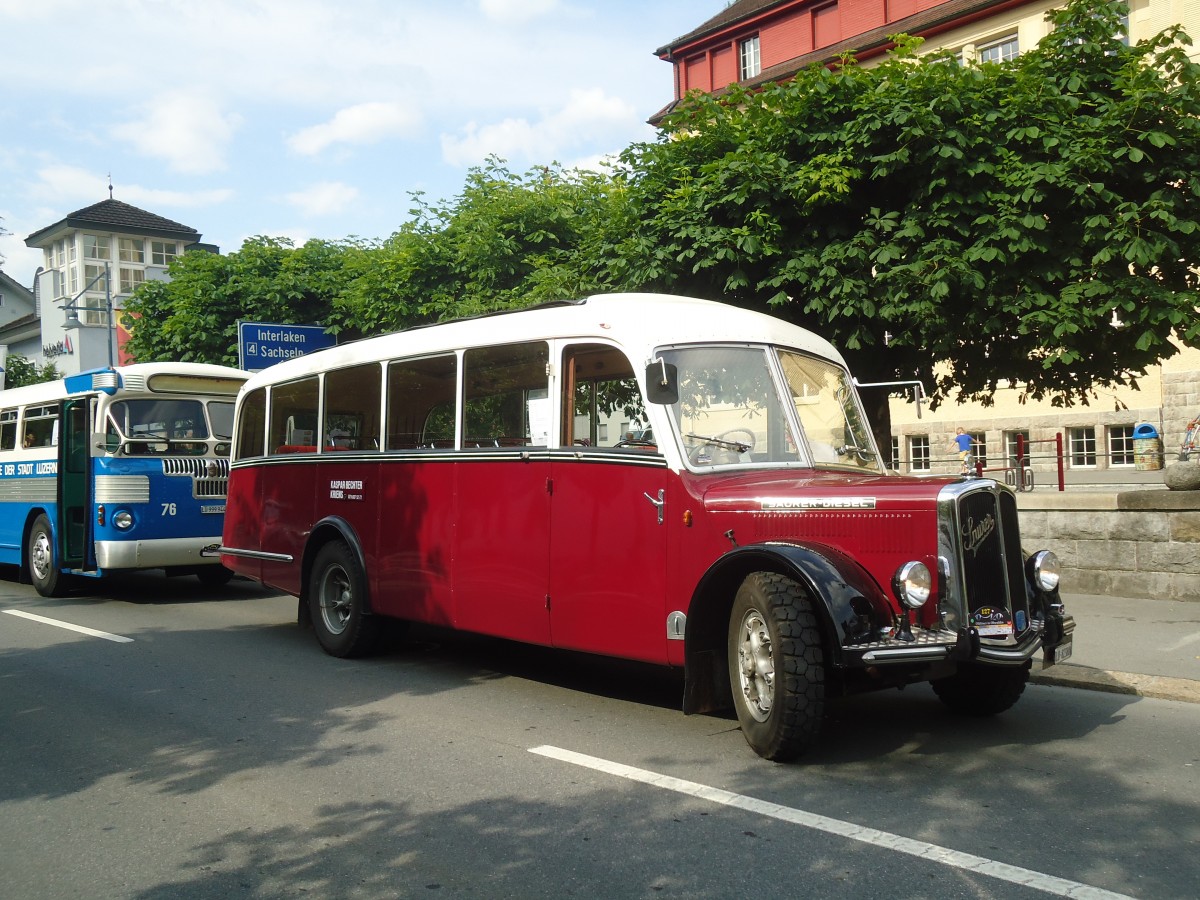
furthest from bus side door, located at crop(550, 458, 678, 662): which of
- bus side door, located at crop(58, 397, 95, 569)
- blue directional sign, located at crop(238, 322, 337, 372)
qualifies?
blue directional sign, located at crop(238, 322, 337, 372)

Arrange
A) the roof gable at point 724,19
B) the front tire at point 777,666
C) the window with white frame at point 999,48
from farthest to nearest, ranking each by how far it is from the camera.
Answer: the roof gable at point 724,19, the window with white frame at point 999,48, the front tire at point 777,666

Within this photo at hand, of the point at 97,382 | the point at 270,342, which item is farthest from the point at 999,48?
the point at 97,382

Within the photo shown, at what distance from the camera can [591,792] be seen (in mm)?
5320

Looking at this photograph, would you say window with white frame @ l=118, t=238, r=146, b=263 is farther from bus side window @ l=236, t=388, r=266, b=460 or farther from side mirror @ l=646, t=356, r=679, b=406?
side mirror @ l=646, t=356, r=679, b=406

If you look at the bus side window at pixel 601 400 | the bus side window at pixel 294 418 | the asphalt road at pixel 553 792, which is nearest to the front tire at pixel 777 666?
the asphalt road at pixel 553 792

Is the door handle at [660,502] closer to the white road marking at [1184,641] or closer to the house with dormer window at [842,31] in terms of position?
the white road marking at [1184,641]

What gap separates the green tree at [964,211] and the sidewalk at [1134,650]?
2485 millimetres

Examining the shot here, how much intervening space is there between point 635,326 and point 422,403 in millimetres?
2395

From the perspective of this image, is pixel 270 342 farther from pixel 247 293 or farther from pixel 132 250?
pixel 132 250

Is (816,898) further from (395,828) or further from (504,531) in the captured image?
(504,531)

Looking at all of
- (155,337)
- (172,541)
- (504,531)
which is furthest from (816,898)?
(155,337)

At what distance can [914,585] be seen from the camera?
548 cm

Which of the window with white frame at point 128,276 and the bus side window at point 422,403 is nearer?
the bus side window at point 422,403

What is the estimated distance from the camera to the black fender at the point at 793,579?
5406mm
